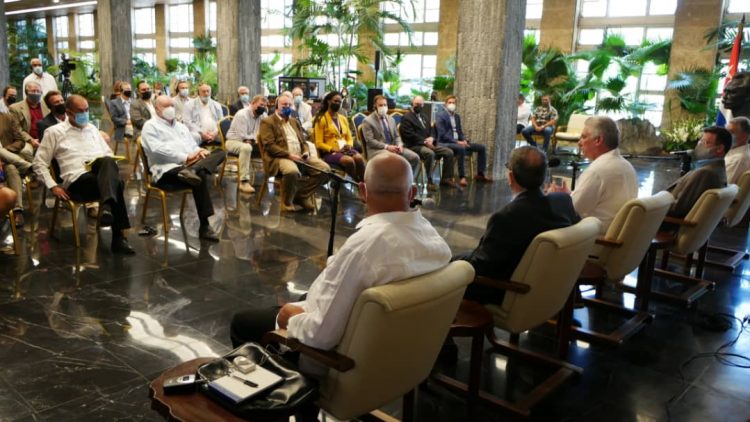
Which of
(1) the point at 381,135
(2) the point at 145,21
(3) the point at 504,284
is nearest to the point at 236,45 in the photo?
(1) the point at 381,135

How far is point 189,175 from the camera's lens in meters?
5.07

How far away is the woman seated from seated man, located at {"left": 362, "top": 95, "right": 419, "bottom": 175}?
38cm

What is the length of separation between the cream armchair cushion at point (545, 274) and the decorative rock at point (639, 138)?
37.6 ft

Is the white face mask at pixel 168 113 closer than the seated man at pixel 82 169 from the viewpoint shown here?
No

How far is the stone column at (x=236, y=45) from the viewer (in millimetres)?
12594

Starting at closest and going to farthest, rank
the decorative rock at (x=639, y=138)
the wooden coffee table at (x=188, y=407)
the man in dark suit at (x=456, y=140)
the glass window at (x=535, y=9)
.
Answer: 1. the wooden coffee table at (x=188, y=407)
2. the man in dark suit at (x=456, y=140)
3. the decorative rock at (x=639, y=138)
4. the glass window at (x=535, y=9)

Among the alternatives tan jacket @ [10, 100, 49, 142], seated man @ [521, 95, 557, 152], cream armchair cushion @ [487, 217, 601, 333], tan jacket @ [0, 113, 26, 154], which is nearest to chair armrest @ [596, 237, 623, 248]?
cream armchair cushion @ [487, 217, 601, 333]

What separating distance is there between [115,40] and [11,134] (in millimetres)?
10569

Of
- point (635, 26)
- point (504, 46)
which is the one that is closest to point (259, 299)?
point (504, 46)

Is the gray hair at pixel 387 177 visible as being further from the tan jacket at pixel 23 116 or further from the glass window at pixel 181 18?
the glass window at pixel 181 18

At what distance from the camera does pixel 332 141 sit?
727 centimetres

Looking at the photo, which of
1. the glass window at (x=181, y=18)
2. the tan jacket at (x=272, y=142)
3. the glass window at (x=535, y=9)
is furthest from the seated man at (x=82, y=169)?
the glass window at (x=181, y=18)

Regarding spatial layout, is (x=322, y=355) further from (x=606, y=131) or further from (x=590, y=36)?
(x=590, y=36)

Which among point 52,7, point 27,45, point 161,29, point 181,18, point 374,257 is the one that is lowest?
point 374,257
